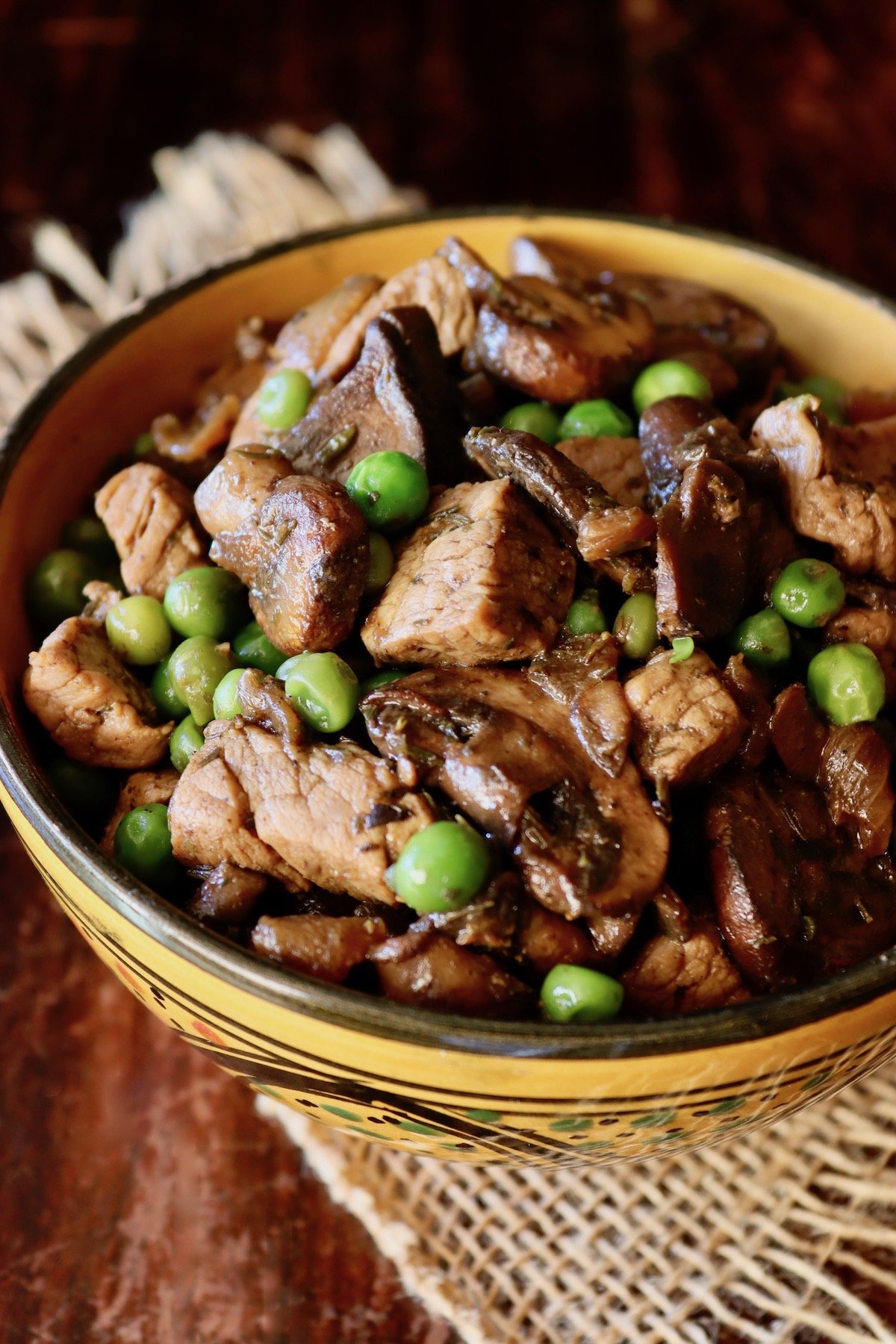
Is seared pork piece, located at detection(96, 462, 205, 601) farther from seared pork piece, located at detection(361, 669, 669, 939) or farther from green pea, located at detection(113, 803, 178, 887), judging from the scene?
seared pork piece, located at detection(361, 669, 669, 939)

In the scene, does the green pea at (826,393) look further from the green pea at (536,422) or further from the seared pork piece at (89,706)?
the seared pork piece at (89,706)

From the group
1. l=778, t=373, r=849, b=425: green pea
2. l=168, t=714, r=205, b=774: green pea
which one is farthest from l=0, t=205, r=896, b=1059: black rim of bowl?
l=778, t=373, r=849, b=425: green pea

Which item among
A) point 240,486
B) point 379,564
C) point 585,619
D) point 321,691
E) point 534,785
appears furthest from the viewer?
point 240,486

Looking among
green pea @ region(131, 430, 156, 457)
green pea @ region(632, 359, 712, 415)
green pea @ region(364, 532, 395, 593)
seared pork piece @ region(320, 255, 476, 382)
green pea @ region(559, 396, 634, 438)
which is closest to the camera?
green pea @ region(364, 532, 395, 593)

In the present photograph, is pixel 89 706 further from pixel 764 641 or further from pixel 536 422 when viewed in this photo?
pixel 764 641

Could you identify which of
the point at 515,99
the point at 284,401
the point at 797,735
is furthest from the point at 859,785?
the point at 515,99

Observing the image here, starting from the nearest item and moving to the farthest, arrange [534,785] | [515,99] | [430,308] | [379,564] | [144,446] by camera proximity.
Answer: [534,785], [379,564], [430,308], [144,446], [515,99]

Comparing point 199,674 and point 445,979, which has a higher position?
point 199,674

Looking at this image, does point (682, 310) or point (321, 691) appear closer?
point (321, 691)
